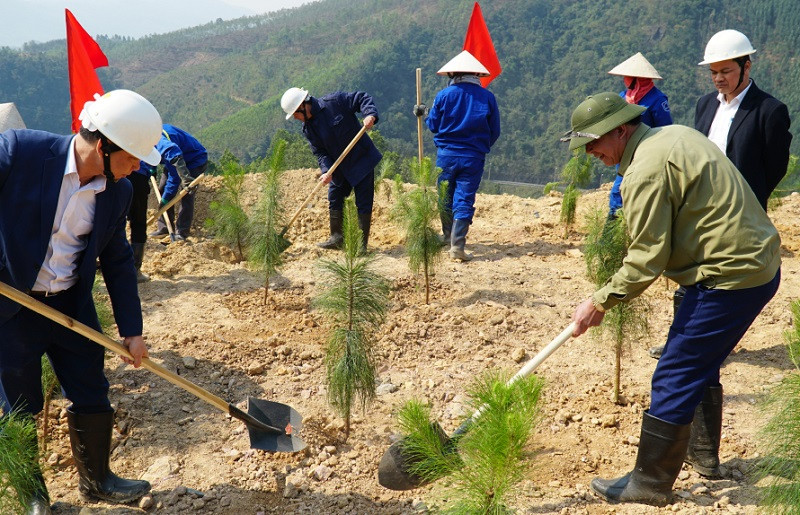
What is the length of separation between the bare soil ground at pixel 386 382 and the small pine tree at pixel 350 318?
1.17 feet

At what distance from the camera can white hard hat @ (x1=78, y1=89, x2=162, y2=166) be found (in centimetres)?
290

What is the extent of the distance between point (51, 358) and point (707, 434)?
338 cm

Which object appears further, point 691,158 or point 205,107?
point 205,107

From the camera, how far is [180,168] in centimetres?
741

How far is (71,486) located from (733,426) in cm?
389

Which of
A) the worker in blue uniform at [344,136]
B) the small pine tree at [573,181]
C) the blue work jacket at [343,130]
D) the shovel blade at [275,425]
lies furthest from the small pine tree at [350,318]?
the small pine tree at [573,181]

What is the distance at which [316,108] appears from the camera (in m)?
7.14

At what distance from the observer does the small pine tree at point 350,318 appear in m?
3.87

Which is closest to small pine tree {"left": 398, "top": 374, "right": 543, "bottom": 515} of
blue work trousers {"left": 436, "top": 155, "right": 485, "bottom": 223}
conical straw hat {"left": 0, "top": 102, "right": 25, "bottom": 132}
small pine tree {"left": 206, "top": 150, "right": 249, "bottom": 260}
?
blue work trousers {"left": 436, "top": 155, "right": 485, "bottom": 223}

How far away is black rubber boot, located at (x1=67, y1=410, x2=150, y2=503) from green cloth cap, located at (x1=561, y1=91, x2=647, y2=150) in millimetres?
2730

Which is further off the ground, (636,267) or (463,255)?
(636,267)

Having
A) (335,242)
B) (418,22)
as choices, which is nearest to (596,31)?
(418,22)

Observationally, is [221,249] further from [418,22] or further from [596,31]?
[418,22]

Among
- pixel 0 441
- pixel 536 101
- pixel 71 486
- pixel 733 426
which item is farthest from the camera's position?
pixel 536 101
